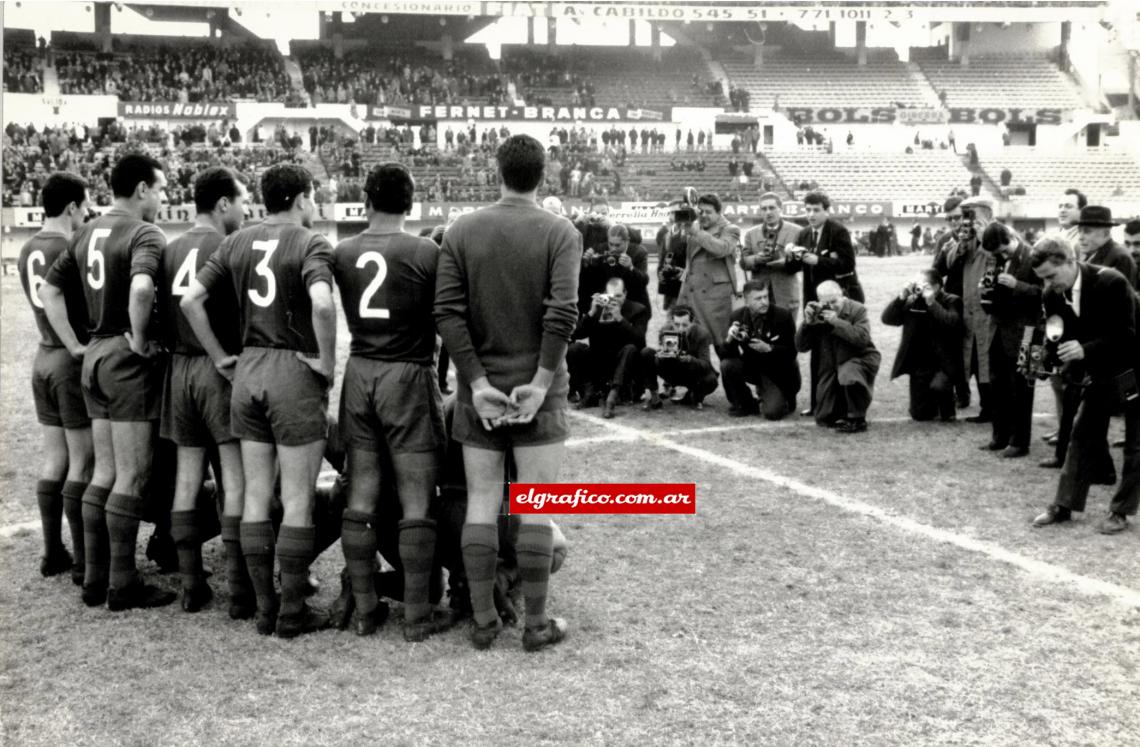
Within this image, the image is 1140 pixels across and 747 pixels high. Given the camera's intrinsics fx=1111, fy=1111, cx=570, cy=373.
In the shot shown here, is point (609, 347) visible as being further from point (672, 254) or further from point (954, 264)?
point (954, 264)

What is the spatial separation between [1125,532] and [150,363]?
5.45 m

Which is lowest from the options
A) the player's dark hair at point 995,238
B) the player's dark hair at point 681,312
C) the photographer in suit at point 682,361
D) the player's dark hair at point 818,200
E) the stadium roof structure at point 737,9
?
the photographer in suit at point 682,361

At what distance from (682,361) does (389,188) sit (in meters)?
6.08

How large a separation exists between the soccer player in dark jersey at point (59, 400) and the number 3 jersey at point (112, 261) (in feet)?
0.92

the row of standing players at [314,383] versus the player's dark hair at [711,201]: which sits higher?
the player's dark hair at [711,201]

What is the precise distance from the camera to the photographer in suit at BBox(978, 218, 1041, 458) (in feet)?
27.7

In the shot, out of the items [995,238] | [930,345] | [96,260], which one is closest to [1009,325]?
[995,238]

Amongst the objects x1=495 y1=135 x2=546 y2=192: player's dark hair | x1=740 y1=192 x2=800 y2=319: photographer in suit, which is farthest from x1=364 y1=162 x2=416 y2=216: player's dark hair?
x1=740 y1=192 x2=800 y2=319: photographer in suit

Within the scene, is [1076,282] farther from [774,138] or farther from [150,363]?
[774,138]

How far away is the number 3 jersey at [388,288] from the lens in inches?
188

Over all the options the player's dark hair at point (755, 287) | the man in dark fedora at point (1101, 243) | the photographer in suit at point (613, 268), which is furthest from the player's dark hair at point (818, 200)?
the man in dark fedora at point (1101, 243)

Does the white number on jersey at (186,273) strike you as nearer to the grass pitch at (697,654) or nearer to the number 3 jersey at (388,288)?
the number 3 jersey at (388,288)

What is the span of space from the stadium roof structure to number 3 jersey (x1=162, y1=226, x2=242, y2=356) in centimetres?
4145

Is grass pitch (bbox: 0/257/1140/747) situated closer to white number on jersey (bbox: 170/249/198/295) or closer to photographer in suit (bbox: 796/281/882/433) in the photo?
white number on jersey (bbox: 170/249/198/295)
